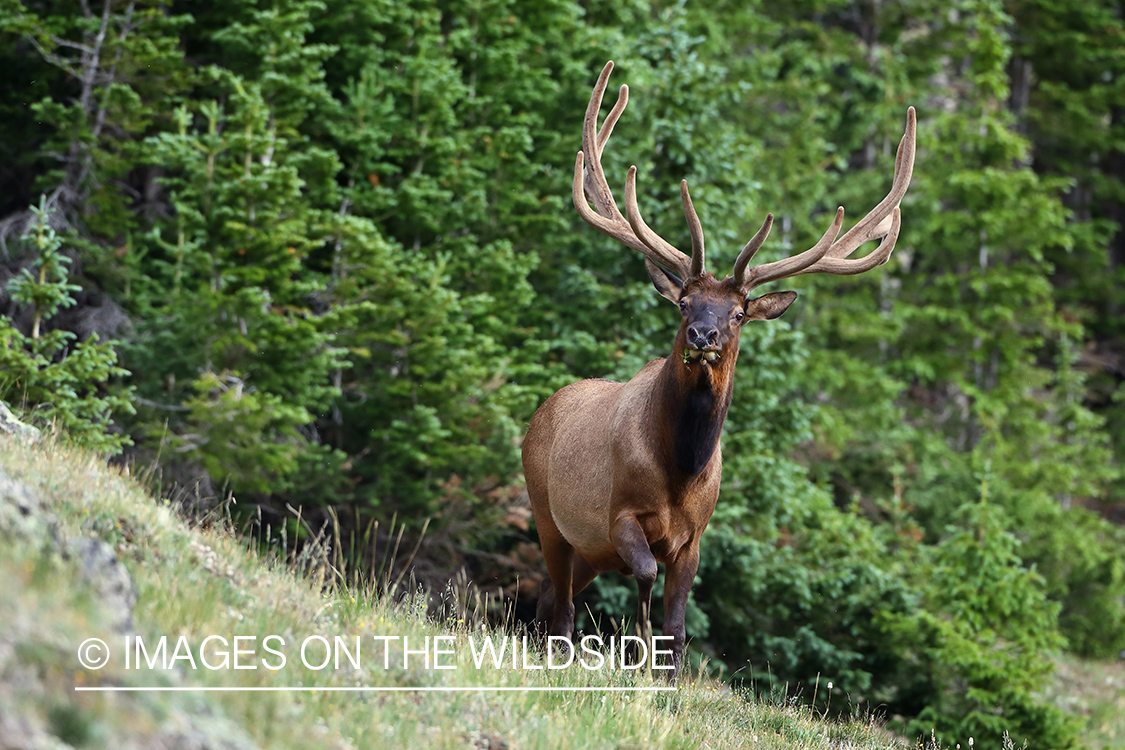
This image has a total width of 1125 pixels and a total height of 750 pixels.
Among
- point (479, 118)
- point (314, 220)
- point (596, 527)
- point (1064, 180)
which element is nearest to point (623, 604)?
point (596, 527)

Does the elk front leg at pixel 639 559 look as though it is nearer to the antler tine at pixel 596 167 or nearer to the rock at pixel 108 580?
the antler tine at pixel 596 167

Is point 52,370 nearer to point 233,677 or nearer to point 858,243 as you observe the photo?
point 233,677

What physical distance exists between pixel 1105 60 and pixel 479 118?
1606 centimetres

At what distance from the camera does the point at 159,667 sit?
137 inches

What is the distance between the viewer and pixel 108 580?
370 centimetres

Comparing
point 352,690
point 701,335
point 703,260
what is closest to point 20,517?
point 352,690

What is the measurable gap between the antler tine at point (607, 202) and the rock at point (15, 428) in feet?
12.9

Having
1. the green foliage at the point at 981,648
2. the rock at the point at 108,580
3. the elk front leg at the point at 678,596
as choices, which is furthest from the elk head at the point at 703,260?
the green foliage at the point at 981,648

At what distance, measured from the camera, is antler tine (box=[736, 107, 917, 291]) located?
23.7ft

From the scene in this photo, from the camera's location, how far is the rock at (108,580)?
3570mm

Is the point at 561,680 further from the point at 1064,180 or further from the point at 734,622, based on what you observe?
the point at 1064,180

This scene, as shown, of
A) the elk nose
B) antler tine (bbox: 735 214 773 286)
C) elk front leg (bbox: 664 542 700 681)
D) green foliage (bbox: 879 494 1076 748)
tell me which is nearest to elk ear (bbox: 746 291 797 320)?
antler tine (bbox: 735 214 773 286)

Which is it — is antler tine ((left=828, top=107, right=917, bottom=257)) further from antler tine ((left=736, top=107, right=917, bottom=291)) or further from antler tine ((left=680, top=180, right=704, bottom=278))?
antler tine ((left=680, top=180, right=704, bottom=278))

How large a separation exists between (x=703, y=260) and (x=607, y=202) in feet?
5.89
